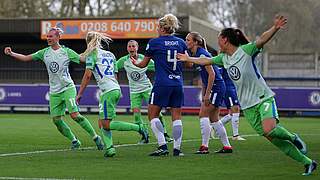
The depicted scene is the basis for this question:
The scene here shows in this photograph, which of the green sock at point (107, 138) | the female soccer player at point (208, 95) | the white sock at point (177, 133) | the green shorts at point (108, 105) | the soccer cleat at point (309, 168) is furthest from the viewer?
the female soccer player at point (208, 95)

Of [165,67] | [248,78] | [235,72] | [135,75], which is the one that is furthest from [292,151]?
[135,75]

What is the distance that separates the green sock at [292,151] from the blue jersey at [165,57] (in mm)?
2920

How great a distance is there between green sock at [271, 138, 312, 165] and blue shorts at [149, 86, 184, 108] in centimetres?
287

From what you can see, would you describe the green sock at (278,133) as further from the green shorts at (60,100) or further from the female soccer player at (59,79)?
the green shorts at (60,100)

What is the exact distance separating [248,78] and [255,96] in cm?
28

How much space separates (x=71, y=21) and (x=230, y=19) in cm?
3711

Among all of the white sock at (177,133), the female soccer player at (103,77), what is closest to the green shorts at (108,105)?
the female soccer player at (103,77)

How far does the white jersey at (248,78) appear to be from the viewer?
1125 cm

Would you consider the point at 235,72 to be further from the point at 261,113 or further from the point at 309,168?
the point at 309,168

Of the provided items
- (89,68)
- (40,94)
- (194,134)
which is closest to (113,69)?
(89,68)

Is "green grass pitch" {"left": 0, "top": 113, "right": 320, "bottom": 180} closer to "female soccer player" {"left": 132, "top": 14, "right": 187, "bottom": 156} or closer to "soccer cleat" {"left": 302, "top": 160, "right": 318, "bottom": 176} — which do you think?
"soccer cleat" {"left": 302, "top": 160, "right": 318, "bottom": 176}

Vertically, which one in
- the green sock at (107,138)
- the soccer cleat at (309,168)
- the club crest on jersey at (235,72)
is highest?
the club crest on jersey at (235,72)

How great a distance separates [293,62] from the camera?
5538 cm

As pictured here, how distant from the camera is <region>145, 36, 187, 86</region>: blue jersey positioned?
44.2 feet
